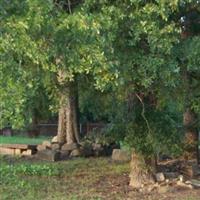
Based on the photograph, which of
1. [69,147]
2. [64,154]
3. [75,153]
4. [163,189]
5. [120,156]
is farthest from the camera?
[69,147]

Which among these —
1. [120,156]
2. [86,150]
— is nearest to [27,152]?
[86,150]

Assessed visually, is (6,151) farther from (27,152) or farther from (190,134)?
(190,134)

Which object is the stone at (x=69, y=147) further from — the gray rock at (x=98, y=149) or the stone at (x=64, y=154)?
the gray rock at (x=98, y=149)

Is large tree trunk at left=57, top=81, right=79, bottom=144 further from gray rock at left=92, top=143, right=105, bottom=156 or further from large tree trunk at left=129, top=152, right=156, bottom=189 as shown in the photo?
large tree trunk at left=129, top=152, right=156, bottom=189

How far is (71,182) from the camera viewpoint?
13.7 meters

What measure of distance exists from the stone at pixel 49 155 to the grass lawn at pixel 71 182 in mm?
730

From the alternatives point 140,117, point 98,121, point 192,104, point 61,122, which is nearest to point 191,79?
point 192,104

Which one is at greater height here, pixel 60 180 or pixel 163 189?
pixel 60 180

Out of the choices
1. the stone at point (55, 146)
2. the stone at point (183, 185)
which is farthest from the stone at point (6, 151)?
the stone at point (183, 185)

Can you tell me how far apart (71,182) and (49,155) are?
534 centimetres

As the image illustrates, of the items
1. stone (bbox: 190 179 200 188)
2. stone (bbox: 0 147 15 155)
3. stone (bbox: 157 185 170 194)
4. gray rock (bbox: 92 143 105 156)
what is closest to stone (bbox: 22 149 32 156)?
stone (bbox: 0 147 15 155)

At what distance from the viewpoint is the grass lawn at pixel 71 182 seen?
1191 cm

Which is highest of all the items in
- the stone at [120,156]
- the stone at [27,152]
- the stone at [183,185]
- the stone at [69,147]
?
the stone at [69,147]

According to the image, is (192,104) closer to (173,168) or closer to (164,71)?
(164,71)
